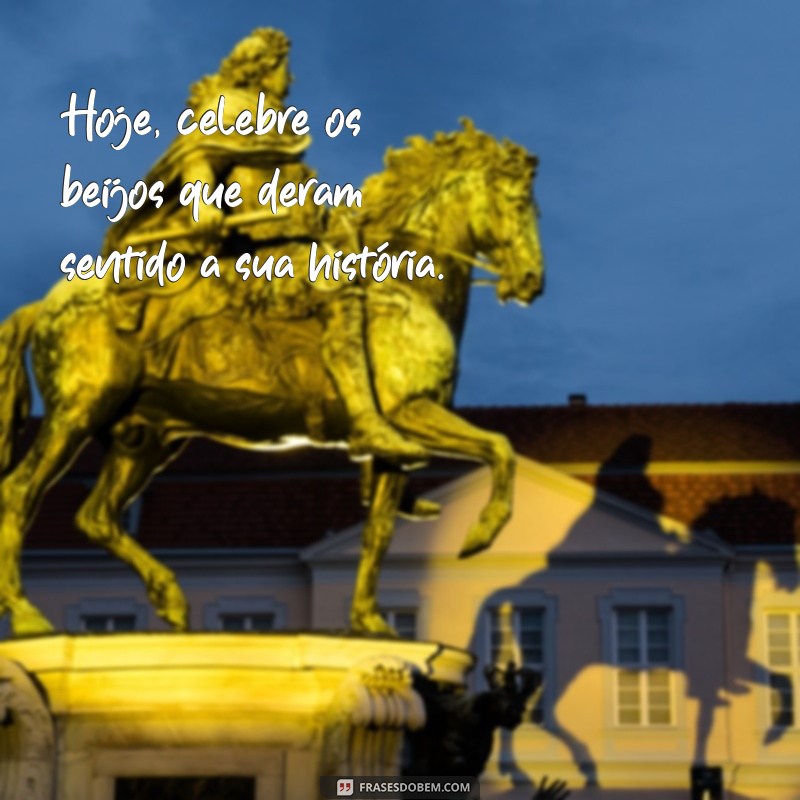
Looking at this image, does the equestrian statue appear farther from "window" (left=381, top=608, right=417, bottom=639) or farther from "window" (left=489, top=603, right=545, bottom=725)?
"window" (left=489, top=603, right=545, bottom=725)

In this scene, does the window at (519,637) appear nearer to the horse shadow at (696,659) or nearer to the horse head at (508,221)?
the horse shadow at (696,659)

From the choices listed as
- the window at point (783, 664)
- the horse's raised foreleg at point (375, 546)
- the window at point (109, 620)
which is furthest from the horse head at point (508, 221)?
the window at point (109, 620)

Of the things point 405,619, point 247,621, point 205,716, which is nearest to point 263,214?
point 205,716

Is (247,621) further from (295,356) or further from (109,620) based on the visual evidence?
(295,356)

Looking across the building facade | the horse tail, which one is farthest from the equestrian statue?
the building facade

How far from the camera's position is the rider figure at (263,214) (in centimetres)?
1126

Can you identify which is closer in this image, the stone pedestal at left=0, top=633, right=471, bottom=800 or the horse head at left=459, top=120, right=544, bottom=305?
the stone pedestal at left=0, top=633, right=471, bottom=800

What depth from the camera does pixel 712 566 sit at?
109ft

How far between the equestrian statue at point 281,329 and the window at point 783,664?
21901 millimetres

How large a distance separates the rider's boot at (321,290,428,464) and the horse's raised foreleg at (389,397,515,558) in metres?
0.09

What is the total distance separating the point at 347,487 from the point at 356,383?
23131mm

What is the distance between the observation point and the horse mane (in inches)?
468

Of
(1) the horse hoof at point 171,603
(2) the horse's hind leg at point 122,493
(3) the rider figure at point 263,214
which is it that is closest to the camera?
(3) the rider figure at point 263,214

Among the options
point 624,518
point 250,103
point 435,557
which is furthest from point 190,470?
point 250,103
